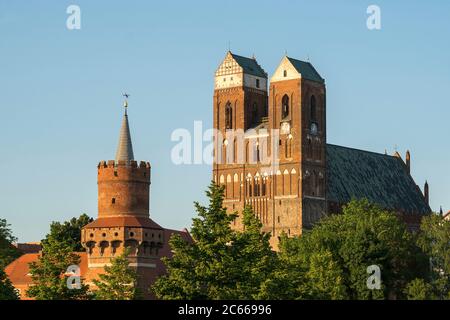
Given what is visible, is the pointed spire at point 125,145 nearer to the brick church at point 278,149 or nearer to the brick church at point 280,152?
the brick church at point 280,152

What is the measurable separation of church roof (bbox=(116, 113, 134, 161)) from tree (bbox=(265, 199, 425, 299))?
14.6m

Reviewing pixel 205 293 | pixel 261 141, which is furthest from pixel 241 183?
pixel 205 293

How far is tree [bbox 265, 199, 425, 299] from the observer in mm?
102625

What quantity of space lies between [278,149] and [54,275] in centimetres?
7028

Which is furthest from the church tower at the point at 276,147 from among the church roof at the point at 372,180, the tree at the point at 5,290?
the tree at the point at 5,290

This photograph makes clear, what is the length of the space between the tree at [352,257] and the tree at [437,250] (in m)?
1.03

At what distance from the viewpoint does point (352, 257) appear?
12050cm

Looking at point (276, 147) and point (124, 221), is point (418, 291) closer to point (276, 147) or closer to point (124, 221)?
point (124, 221)

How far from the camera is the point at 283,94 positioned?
16725 cm

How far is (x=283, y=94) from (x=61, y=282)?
7377 centimetres

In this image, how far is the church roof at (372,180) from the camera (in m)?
174

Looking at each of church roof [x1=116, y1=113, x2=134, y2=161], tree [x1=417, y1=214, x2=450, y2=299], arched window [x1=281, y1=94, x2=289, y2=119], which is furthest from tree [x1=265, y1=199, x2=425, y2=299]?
arched window [x1=281, y1=94, x2=289, y2=119]

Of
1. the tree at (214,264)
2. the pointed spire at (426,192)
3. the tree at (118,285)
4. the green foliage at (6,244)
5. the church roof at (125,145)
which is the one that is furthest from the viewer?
the pointed spire at (426,192)

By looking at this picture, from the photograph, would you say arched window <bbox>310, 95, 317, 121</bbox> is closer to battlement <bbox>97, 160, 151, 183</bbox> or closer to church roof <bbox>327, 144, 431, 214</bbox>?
church roof <bbox>327, 144, 431, 214</bbox>
